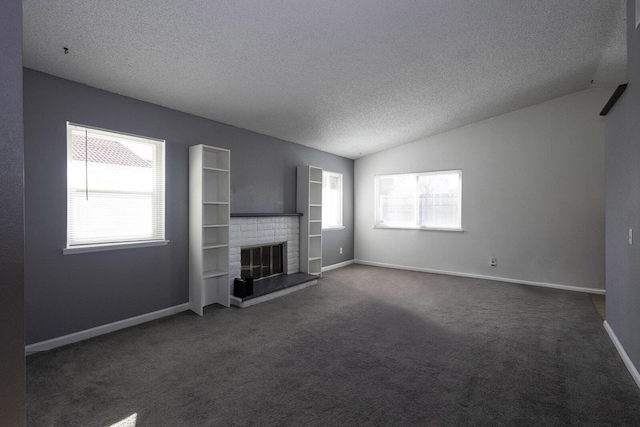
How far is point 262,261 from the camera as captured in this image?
208 inches

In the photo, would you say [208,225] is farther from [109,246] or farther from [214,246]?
[109,246]

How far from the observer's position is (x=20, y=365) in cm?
114

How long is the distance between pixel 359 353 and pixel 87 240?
2.89 m

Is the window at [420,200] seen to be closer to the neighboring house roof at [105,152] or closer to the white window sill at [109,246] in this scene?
the white window sill at [109,246]

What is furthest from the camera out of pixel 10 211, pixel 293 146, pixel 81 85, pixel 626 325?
pixel 293 146

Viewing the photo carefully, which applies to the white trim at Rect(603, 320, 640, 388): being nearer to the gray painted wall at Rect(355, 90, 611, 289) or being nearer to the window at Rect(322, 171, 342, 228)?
the gray painted wall at Rect(355, 90, 611, 289)

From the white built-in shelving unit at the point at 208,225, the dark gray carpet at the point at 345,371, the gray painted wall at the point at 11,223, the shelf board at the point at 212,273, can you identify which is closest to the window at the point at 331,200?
the white built-in shelving unit at the point at 208,225

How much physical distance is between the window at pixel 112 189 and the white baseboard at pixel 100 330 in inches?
31.8

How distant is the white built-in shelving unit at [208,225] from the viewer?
3.97m

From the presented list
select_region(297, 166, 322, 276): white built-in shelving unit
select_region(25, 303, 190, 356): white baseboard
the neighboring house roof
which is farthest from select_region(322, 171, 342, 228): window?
the neighboring house roof

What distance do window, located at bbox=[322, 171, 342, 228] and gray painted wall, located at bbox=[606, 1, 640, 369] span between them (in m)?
4.50

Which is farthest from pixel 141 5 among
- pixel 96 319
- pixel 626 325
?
pixel 626 325

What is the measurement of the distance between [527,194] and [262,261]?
179 inches

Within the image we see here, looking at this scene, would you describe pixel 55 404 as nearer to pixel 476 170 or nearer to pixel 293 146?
pixel 293 146
